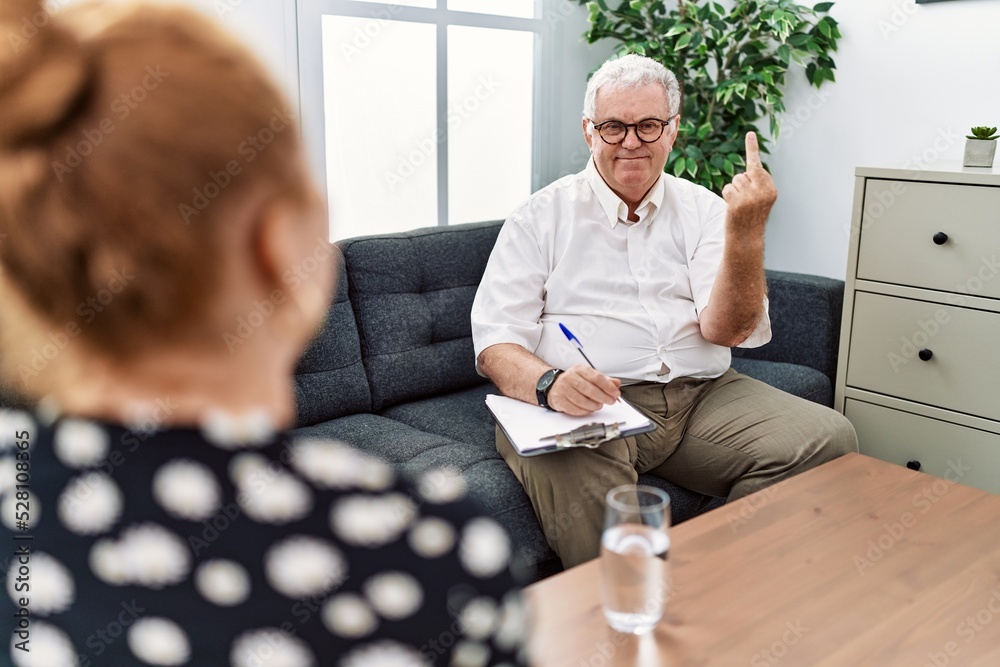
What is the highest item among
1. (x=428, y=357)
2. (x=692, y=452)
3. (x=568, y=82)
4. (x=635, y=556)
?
(x=568, y=82)

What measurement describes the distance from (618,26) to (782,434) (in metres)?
1.70

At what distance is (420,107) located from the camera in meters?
2.73

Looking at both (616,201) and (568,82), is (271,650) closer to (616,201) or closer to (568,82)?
(616,201)

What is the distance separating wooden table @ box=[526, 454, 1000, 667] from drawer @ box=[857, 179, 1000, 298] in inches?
33.1

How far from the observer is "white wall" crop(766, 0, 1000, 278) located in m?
2.48

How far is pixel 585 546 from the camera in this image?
1644 millimetres

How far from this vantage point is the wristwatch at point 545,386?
5.65ft

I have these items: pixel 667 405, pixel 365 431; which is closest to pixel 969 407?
pixel 667 405

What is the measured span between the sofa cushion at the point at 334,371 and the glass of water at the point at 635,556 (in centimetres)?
118

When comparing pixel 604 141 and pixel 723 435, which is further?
pixel 604 141

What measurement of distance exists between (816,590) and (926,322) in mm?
1326

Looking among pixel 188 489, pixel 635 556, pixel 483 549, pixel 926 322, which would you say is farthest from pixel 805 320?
pixel 188 489

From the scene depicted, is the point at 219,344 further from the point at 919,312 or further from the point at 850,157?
the point at 850,157

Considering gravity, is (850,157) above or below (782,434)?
above
